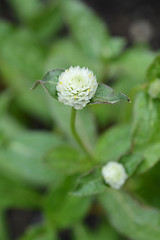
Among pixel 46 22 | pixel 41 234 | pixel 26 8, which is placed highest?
pixel 26 8

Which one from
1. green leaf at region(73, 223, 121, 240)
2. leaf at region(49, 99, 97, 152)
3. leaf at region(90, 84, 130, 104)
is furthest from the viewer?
green leaf at region(73, 223, 121, 240)

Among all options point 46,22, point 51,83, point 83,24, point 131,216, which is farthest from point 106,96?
point 46,22

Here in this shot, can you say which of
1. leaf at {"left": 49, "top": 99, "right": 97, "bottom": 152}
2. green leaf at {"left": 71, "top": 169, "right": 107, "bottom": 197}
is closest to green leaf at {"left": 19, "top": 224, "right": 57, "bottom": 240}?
leaf at {"left": 49, "top": 99, "right": 97, "bottom": 152}

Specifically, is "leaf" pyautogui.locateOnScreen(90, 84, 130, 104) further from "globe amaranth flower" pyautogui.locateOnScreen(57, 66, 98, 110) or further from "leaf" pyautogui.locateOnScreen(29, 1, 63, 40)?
"leaf" pyautogui.locateOnScreen(29, 1, 63, 40)

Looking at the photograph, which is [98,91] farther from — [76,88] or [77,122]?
[77,122]

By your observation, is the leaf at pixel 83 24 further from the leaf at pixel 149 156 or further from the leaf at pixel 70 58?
the leaf at pixel 149 156

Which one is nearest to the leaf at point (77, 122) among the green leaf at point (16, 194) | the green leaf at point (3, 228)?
the green leaf at point (16, 194)

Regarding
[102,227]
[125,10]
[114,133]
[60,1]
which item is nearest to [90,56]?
[60,1]
